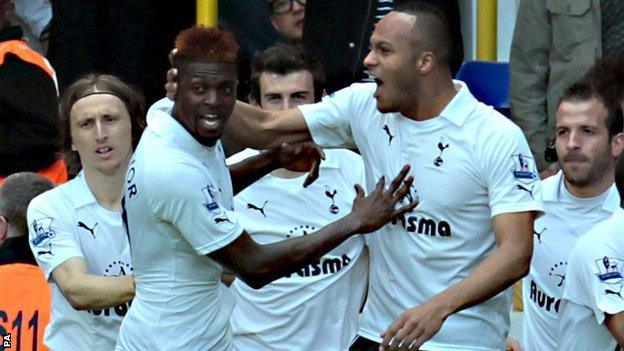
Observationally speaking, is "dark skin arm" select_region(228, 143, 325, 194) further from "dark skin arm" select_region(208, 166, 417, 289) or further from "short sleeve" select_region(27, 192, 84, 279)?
"short sleeve" select_region(27, 192, 84, 279)

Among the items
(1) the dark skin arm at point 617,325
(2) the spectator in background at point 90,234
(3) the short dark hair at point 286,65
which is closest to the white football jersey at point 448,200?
(1) the dark skin arm at point 617,325

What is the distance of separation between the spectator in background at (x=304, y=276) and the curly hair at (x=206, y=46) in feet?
3.97

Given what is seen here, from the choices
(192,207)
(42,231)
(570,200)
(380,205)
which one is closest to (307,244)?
(380,205)

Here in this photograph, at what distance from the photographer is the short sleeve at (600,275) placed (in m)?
6.84

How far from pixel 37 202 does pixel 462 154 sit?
182 centimetres

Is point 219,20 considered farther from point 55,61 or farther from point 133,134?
point 133,134

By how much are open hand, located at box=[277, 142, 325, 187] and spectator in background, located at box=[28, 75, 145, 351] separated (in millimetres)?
749

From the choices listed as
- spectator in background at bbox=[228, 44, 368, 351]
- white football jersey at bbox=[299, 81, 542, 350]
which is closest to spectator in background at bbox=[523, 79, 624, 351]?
white football jersey at bbox=[299, 81, 542, 350]

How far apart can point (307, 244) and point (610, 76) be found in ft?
6.66

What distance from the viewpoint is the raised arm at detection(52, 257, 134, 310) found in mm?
7371

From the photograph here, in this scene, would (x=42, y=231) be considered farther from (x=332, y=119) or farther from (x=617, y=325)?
(x=617, y=325)

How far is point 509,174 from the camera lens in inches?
275

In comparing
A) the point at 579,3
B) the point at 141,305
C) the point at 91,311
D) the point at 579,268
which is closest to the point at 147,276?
the point at 141,305

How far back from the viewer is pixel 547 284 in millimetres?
7703
